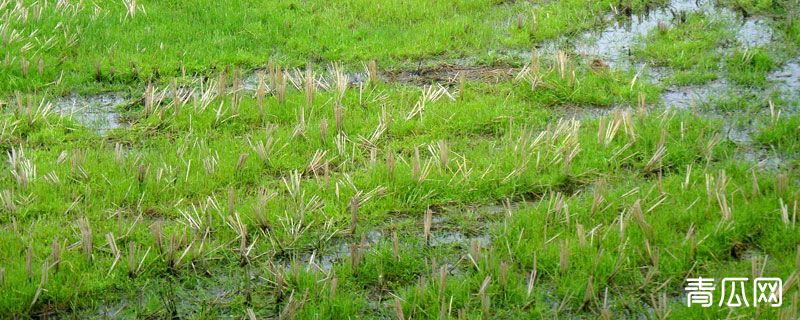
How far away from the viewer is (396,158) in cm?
677

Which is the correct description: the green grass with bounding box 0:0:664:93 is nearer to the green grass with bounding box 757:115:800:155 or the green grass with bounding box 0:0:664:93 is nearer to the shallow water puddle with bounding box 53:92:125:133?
the shallow water puddle with bounding box 53:92:125:133

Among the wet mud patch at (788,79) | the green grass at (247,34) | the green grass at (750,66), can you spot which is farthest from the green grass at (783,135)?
the green grass at (247,34)

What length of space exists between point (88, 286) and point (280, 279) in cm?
100

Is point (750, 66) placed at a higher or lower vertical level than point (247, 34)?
lower

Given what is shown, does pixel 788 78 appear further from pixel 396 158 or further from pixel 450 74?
pixel 396 158

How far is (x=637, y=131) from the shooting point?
698 centimetres

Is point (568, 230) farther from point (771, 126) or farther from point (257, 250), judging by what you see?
point (771, 126)

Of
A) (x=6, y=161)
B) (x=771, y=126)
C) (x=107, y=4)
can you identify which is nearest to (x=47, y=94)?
(x=6, y=161)

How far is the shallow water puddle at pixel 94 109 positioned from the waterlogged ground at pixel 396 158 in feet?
0.11

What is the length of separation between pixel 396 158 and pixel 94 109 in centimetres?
260

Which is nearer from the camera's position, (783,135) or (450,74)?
(783,135)

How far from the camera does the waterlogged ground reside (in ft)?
17.3

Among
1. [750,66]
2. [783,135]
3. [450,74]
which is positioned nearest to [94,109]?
[450,74]

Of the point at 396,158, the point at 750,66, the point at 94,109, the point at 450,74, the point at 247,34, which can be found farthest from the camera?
the point at 247,34
